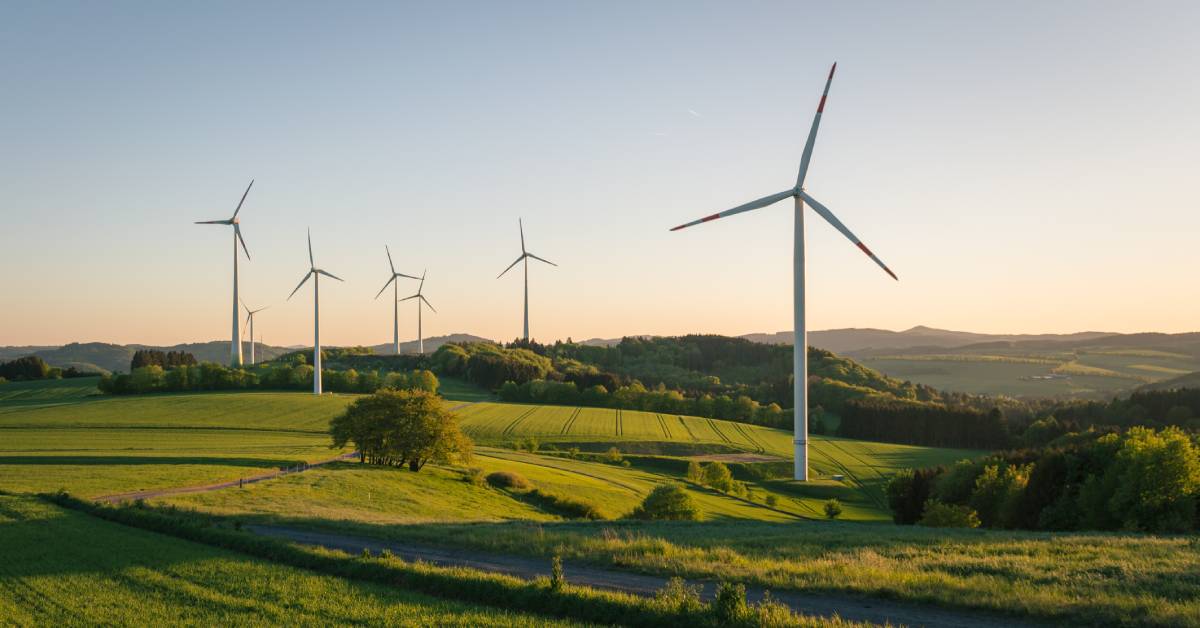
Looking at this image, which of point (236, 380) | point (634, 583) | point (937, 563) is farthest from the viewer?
point (236, 380)

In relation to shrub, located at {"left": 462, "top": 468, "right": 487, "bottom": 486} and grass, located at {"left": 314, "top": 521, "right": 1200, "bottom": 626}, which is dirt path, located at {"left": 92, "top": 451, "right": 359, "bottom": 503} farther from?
grass, located at {"left": 314, "top": 521, "right": 1200, "bottom": 626}

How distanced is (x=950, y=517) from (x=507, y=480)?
38.5 meters

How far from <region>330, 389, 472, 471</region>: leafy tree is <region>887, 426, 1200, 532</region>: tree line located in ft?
146

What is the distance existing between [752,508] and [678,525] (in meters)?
45.1

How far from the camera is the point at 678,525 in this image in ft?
148

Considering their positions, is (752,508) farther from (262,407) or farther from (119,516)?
(262,407)

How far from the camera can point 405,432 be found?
81938 mm

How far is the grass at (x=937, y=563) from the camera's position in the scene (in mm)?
20219

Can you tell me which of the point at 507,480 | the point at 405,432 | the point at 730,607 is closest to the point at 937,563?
the point at 730,607

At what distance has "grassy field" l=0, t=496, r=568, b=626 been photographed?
20.9 m

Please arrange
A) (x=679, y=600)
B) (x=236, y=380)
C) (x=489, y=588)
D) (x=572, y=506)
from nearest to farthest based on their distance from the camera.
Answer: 1. (x=679, y=600)
2. (x=489, y=588)
3. (x=572, y=506)
4. (x=236, y=380)

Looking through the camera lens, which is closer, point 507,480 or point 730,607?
point 730,607

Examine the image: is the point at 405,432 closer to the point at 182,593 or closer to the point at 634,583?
the point at 182,593

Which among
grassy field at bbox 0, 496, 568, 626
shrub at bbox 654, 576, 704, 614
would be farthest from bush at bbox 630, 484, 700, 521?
shrub at bbox 654, 576, 704, 614
